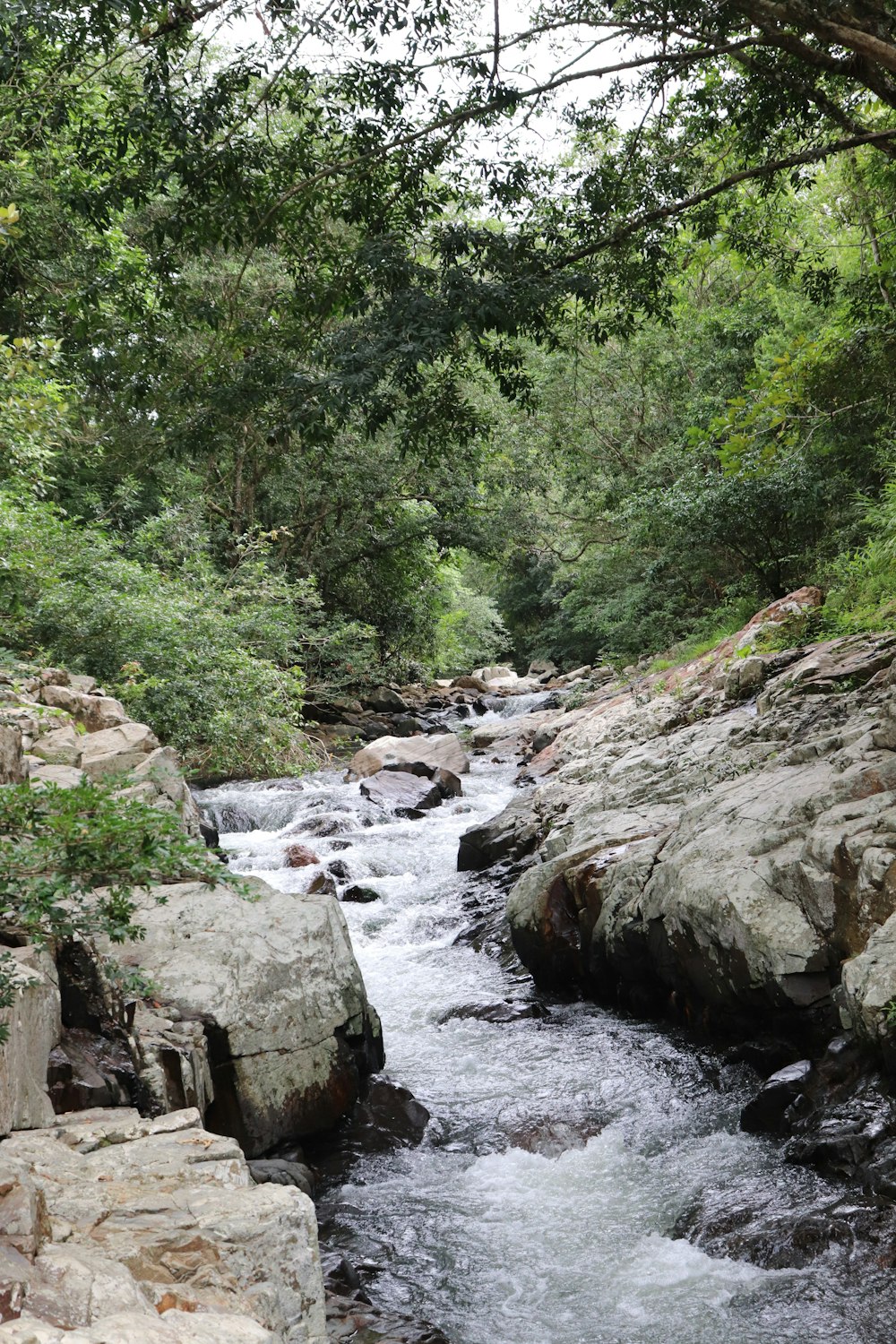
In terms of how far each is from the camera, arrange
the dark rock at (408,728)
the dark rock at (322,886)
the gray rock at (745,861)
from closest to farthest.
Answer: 1. the gray rock at (745,861)
2. the dark rock at (322,886)
3. the dark rock at (408,728)

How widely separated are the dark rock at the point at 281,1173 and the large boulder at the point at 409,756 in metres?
9.87

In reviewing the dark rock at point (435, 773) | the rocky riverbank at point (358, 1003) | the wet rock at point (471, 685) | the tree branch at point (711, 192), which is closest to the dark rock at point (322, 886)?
the rocky riverbank at point (358, 1003)

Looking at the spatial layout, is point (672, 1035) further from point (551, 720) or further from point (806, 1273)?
point (551, 720)

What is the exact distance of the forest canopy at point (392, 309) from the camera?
253 inches

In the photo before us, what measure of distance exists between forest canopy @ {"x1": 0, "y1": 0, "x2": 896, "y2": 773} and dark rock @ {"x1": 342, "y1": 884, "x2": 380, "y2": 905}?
4.24 m

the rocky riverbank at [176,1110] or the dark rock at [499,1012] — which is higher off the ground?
the rocky riverbank at [176,1110]

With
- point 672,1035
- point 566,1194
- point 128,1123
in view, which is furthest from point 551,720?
point 128,1123

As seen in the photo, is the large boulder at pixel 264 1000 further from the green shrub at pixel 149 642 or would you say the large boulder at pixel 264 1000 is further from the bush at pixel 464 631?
the bush at pixel 464 631

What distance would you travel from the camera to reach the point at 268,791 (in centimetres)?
1441

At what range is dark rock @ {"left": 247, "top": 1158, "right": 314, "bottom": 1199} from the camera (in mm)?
4801

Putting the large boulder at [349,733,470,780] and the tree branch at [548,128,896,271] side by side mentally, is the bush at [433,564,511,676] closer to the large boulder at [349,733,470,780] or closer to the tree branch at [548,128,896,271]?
the large boulder at [349,733,470,780]

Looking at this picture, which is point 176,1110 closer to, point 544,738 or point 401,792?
point 401,792

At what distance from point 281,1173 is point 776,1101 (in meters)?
2.80

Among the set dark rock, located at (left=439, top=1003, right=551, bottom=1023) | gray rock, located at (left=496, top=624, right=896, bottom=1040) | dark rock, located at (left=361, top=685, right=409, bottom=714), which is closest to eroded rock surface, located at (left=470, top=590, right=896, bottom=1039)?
gray rock, located at (left=496, top=624, right=896, bottom=1040)
